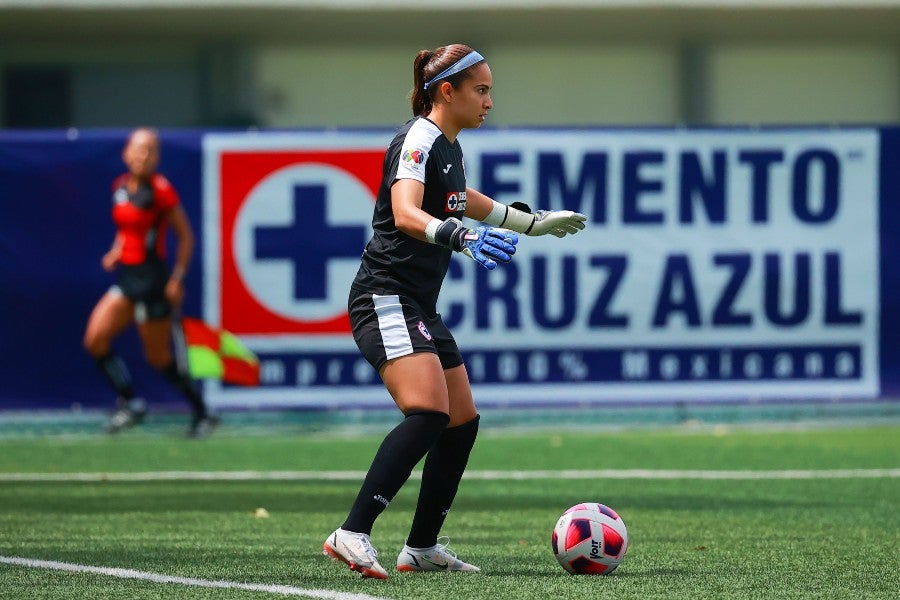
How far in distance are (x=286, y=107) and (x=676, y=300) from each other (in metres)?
8.32

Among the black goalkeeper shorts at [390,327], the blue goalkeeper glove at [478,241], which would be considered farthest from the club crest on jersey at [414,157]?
the black goalkeeper shorts at [390,327]

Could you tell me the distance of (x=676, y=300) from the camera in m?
14.2

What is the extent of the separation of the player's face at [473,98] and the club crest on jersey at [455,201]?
0.27 meters

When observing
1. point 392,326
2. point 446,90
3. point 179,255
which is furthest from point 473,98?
point 179,255

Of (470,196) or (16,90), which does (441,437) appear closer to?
(470,196)

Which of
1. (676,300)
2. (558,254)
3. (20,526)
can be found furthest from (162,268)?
(20,526)

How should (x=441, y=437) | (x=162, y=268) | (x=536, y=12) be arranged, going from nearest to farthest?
(x=441, y=437) < (x=162, y=268) < (x=536, y=12)

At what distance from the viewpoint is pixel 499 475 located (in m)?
11.4

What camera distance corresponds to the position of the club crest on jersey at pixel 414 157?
664cm

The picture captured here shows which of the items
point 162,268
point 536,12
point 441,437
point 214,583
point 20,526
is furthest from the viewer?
point 536,12

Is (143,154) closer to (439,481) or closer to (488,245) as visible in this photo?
(439,481)

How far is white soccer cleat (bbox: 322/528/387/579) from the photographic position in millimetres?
6477

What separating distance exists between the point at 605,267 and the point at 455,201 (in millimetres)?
7450

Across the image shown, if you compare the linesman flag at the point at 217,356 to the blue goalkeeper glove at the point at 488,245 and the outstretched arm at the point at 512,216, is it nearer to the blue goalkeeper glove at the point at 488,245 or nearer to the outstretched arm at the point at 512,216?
the outstretched arm at the point at 512,216
